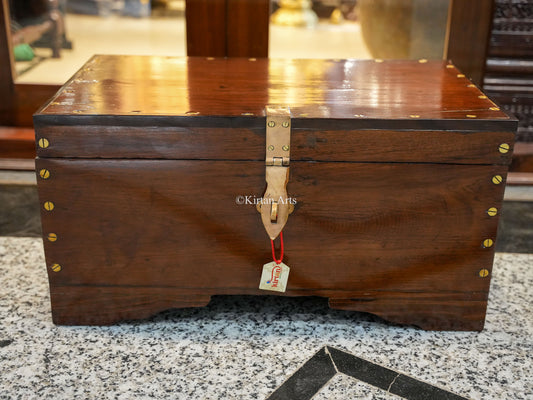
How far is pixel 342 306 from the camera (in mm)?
1418

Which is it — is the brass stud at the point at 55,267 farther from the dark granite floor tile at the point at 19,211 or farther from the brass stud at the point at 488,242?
the brass stud at the point at 488,242

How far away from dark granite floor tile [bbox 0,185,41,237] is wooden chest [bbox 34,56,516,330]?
54 centimetres

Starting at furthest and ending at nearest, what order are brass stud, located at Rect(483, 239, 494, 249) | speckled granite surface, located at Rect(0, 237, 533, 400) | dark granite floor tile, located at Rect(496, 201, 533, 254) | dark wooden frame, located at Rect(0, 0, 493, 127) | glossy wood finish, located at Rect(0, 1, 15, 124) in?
glossy wood finish, located at Rect(0, 1, 15, 124) → dark wooden frame, located at Rect(0, 0, 493, 127) → dark granite floor tile, located at Rect(496, 201, 533, 254) → brass stud, located at Rect(483, 239, 494, 249) → speckled granite surface, located at Rect(0, 237, 533, 400)

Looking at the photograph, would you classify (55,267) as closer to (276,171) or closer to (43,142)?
(43,142)

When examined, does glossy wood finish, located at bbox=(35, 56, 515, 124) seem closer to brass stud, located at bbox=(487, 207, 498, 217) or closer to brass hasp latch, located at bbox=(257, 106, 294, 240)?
brass hasp latch, located at bbox=(257, 106, 294, 240)

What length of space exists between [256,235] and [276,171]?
0.49 feet

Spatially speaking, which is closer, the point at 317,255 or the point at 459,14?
the point at 317,255

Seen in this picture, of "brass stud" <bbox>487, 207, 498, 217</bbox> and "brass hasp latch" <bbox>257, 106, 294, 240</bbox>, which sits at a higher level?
"brass hasp latch" <bbox>257, 106, 294, 240</bbox>

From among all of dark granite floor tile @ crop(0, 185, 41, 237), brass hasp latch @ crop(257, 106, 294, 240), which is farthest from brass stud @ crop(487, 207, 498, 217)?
dark granite floor tile @ crop(0, 185, 41, 237)

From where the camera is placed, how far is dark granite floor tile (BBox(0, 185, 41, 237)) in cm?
187

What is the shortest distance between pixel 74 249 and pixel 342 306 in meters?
0.58

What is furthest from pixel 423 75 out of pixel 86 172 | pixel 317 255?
pixel 86 172

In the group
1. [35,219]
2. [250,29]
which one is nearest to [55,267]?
[35,219]

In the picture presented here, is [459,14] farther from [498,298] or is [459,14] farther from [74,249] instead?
[74,249]
